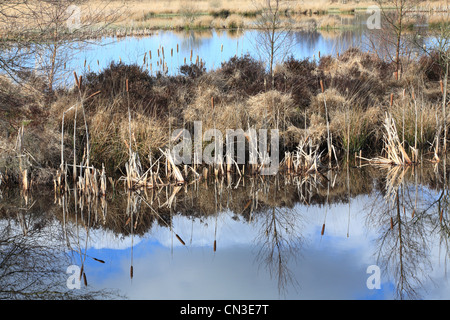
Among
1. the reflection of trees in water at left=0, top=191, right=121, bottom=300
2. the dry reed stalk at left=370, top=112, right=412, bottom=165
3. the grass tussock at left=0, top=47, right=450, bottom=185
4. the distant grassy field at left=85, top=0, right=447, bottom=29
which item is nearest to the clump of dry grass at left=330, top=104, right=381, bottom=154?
the grass tussock at left=0, top=47, right=450, bottom=185

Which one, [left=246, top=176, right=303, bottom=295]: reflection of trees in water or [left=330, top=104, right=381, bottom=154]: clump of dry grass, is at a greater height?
[left=330, top=104, right=381, bottom=154]: clump of dry grass

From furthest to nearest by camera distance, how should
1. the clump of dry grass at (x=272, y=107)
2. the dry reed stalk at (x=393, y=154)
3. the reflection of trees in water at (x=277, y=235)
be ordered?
the clump of dry grass at (x=272, y=107)
the dry reed stalk at (x=393, y=154)
the reflection of trees in water at (x=277, y=235)

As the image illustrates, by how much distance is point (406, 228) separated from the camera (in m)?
6.66

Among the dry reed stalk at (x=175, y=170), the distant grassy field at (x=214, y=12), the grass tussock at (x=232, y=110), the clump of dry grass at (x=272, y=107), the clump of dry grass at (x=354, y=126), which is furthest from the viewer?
the distant grassy field at (x=214, y=12)

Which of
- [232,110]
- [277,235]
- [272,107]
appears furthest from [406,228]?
[272,107]

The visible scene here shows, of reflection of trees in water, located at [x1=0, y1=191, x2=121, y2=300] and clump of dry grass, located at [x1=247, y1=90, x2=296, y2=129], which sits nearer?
reflection of trees in water, located at [x1=0, y1=191, x2=121, y2=300]

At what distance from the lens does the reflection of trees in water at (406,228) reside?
5414mm

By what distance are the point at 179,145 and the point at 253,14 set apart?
84.6ft

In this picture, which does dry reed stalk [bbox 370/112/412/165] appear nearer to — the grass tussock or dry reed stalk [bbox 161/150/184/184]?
the grass tussock

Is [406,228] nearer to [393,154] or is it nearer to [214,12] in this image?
[393,154]

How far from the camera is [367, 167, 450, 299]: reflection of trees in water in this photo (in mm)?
5414

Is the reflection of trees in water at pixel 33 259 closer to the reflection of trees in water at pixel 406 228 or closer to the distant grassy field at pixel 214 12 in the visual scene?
the reflection of trees in water at pixel 406 228

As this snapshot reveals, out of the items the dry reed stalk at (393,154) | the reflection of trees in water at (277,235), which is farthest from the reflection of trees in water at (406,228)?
the reflection of trees in water at (277,235)

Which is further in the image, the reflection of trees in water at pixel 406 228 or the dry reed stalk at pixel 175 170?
the dry reed stalk at pixel 175 170
